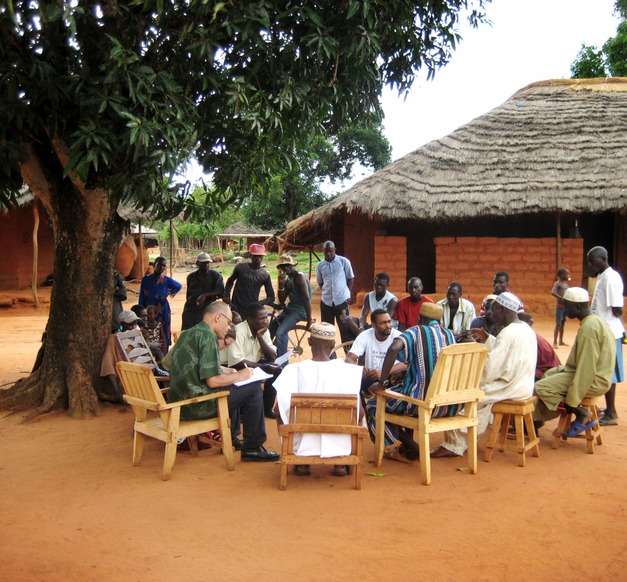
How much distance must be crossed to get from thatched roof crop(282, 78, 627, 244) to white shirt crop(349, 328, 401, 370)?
8.80m

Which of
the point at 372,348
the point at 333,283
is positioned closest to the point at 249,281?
the point at 333,283

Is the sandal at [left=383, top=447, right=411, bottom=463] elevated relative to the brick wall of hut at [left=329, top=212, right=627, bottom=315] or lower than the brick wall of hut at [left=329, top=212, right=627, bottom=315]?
lower

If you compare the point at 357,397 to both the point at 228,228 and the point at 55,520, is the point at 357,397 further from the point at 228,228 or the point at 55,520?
the point at 228,228

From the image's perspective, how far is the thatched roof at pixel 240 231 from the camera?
44844mm

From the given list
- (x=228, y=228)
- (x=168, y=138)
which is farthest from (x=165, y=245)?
(x=168, y=138)

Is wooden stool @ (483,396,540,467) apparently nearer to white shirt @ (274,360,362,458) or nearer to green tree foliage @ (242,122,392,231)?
white shirt @ (274,360,362,458)

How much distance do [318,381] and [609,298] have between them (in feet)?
10.7

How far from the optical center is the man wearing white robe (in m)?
4.50

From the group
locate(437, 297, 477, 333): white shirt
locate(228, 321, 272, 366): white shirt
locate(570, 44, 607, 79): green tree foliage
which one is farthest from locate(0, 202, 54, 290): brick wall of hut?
locate(570, 44, 607, 79): green tree foliage

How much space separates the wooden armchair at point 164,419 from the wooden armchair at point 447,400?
1158mm

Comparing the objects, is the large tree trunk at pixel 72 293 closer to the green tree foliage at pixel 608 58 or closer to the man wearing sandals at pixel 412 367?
the man wearing sandals at pixel 412 367

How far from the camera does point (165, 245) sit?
4609cm

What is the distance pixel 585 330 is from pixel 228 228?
4420cm

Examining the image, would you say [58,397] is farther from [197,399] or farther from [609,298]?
[609,298]
